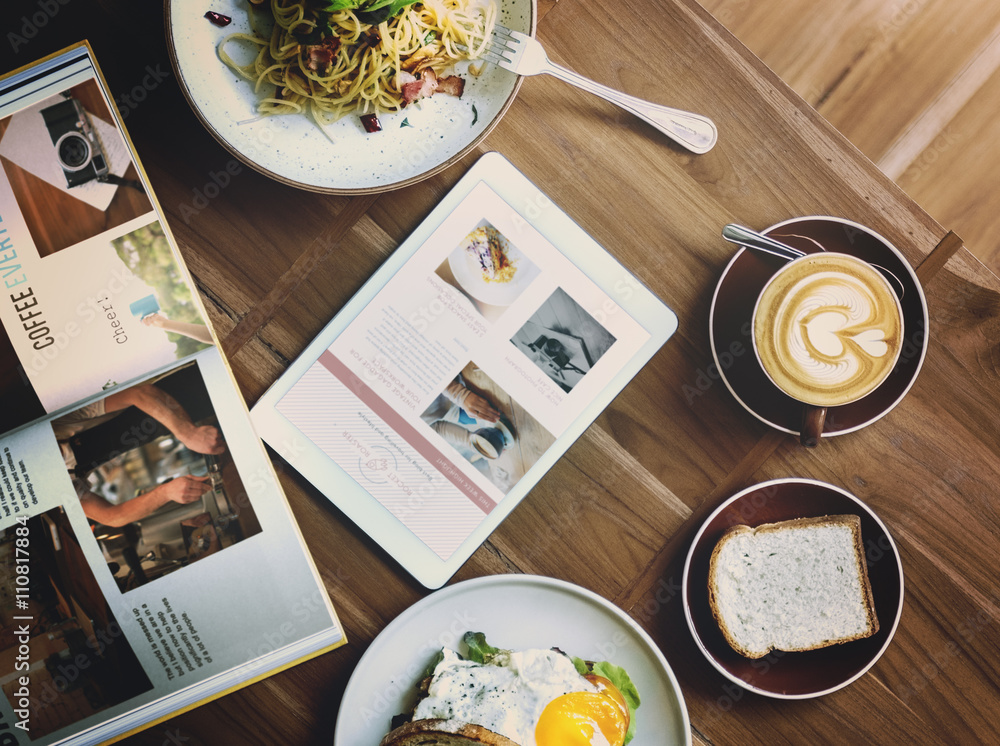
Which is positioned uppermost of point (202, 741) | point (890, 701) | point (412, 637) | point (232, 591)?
point (890, 701)

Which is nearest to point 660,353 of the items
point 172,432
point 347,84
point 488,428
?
point 488,428

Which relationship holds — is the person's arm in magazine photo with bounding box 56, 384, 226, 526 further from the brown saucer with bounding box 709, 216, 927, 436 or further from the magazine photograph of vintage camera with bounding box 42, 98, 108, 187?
the brown saucer with bounding box 709, 216, 927, 436

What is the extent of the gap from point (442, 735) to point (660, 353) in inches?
27.3

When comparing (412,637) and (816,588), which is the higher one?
(816,588)

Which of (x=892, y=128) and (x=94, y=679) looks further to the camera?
(x=892, y=128)

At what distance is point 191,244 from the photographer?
39.3 inches

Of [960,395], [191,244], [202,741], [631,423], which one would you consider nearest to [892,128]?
[960,395]

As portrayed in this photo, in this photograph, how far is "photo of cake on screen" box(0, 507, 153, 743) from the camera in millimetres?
970

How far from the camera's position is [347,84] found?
3.08 feet

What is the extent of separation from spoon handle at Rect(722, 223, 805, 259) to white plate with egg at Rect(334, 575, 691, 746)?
0.61 m

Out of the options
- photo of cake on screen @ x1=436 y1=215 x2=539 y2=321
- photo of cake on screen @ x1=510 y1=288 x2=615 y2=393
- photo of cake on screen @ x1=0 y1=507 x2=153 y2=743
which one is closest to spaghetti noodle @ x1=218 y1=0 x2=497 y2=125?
Answer: photo of cake on screen @ x1=436 y1=215 x2=539 y2=321

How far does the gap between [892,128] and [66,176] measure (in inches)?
56.7

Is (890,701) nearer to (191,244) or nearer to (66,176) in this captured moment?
(191,244)

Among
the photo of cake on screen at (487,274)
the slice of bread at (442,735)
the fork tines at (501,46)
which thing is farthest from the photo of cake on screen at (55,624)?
the fork tines at (501,46)
